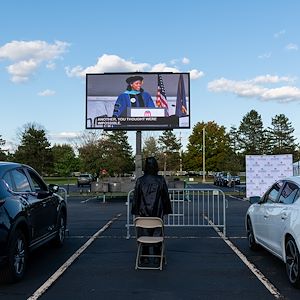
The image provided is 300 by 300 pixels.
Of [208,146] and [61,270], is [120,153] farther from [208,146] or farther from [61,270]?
[61,270]

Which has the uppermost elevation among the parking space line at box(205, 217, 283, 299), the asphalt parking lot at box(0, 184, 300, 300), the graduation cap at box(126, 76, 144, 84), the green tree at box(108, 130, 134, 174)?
the graduation cap at box(126, 76, 144, 84)

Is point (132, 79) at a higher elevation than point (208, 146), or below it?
higher

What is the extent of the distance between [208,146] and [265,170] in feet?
227

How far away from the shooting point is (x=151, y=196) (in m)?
8.23

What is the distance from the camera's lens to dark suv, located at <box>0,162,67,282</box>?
6691 mm

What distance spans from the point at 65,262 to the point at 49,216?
1027 mm

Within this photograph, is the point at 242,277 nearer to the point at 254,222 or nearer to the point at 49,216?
the point at 254,222

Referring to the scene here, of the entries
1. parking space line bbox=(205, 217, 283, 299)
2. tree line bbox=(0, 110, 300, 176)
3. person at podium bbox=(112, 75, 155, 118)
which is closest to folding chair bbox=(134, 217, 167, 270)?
parking space line bbox=(205, 217, 283, 299)

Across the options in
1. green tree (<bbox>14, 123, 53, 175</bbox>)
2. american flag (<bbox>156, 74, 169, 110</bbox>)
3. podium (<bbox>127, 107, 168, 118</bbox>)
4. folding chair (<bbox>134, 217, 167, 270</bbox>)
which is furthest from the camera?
green tree (<bbox>14, 123, 53, 175</bbox>)

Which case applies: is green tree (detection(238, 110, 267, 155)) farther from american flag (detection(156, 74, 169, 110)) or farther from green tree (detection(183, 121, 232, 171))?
american flag (detection(156, 74, 169, 110))

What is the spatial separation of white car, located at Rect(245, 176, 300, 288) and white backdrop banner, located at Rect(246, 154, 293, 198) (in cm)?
1481

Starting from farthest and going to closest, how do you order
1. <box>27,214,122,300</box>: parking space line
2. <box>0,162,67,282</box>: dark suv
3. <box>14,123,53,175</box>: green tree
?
<box>14,123,53,175</box>: green tree < <box>0,162,67,282</box>: dark suv < <box>27,214,122,300</box>: parking space line

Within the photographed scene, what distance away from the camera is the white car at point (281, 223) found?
6.70 metres

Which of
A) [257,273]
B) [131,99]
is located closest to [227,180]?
[131,99]
